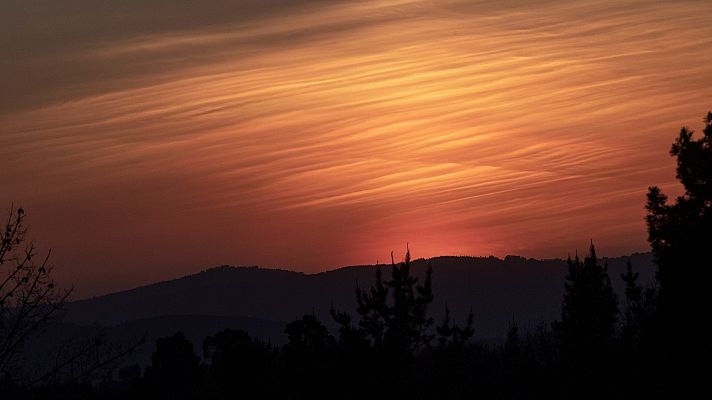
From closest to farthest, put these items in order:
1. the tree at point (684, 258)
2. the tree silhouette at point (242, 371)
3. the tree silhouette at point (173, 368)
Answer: the tree at point (684, 258)
the tree silhouette at point (242, 371)
the tree silhouette at point (173, 368)

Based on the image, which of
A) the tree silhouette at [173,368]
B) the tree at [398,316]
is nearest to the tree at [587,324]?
the tree at [398,316]

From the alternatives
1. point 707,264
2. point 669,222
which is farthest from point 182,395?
point 707,264

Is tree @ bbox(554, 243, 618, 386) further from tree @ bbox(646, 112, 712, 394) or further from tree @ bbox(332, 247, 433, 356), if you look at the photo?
tree @ bbox(332, 247, 433, 356)

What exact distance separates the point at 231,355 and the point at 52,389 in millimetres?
39852

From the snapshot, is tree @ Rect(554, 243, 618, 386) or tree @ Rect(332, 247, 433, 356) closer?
tree @ Rect(332, 247, 433, 356)

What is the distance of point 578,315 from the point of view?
60.6 meters

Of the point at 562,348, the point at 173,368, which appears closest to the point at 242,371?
the point at 562,348

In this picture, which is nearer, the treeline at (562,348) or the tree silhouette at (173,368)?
the treeline at (562,348)

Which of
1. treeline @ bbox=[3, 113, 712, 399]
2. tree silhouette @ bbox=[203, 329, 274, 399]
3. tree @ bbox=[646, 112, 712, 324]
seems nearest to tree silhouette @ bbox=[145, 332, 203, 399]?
treeline @ bbox=[3, 113, 712, 399]

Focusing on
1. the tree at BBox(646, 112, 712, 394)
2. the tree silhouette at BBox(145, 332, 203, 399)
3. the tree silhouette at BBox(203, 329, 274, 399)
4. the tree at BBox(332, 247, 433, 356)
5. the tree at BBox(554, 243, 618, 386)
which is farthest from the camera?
the tree silhouette at BBox(145, 332, 203, 399)

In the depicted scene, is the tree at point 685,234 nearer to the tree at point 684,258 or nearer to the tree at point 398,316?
the tree at point 684,258

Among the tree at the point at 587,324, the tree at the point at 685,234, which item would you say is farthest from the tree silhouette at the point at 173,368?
the tree at the point at 685,234

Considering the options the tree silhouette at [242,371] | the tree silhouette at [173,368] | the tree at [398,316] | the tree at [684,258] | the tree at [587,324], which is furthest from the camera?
the tree silhouette at [173,368]

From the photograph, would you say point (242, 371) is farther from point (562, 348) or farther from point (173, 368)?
point (173, 368)
